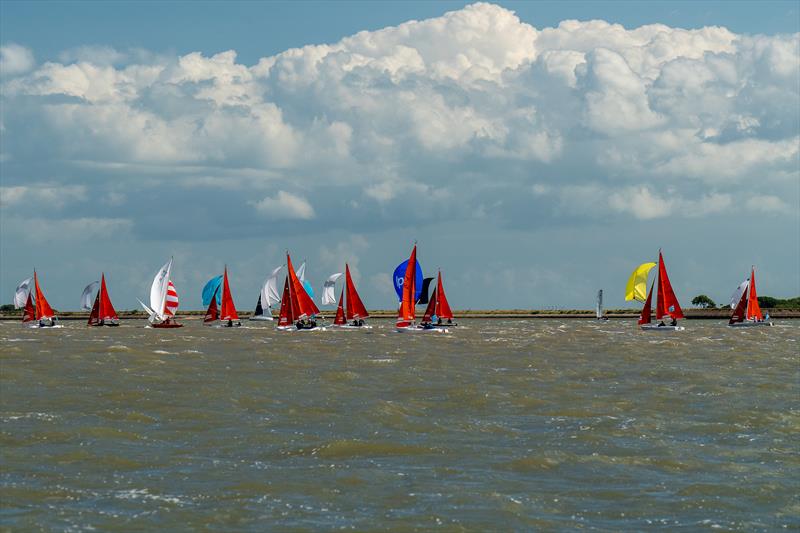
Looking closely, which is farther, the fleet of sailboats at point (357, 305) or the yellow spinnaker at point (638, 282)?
the yellow spinnaker at point (638, 282)

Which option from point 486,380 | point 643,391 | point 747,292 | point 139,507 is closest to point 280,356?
point 486,380

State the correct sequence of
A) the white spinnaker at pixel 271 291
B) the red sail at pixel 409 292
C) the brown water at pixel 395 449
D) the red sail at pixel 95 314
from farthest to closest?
1. the white spinnaker at pixel 271 291
2. the red sail at pixel 95 314
3. the red sail at pixel 409 292
4. the brown water at pixel 395 449

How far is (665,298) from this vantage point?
4011 inches

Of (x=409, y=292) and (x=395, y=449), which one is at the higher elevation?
(x=409, y=292)

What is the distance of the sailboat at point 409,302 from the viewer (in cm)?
8437

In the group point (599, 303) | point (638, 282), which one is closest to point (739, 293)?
point (638, 282)

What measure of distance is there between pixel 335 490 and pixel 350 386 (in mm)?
18417

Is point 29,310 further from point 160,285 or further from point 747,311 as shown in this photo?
point 747,311

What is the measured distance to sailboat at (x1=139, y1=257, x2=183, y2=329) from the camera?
106m

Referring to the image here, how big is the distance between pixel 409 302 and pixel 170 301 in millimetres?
31827

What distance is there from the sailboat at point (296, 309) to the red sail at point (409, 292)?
428 inches

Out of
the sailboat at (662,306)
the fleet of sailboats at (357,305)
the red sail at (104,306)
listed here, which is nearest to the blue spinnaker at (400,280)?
the fleet of sailboats at (357,305)

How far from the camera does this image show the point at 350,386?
38062 millimetres

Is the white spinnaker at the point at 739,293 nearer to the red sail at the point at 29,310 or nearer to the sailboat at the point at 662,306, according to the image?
the sailboat at the point at 662,306
